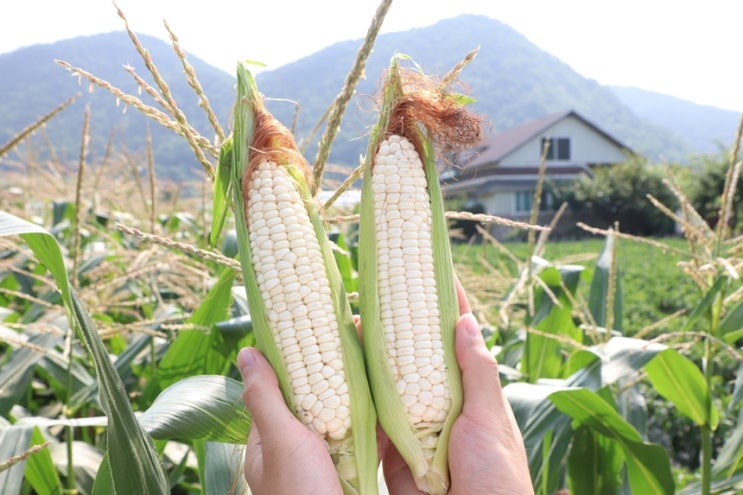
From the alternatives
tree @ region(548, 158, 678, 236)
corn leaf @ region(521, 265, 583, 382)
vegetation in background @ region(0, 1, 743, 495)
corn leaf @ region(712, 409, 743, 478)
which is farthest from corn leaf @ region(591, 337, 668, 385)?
tree @ region(548, 158, 678, 236)

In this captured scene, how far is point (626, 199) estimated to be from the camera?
3947 centimetres

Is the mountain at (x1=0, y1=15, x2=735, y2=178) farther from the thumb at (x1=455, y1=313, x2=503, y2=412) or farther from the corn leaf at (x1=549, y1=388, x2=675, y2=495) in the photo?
the corn leaf at (x1=549, y1=388, x2=675, y2=495)

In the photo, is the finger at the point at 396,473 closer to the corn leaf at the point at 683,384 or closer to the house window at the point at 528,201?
the corn leaf at the point at 683,384

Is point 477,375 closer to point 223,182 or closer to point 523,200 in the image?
point 223,182

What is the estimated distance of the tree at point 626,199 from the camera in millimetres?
38531

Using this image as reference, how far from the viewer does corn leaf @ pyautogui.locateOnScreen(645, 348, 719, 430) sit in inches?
102

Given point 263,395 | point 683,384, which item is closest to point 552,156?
point 683,384

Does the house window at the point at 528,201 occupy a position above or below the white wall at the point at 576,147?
below

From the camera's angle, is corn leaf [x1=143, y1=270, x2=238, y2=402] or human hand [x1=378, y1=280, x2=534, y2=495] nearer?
human hand [x1=378, y1=280, x2=534, y2=495]

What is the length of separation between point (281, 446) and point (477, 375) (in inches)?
19.0

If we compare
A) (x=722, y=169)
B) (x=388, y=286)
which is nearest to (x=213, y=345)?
(x=388, y=286)

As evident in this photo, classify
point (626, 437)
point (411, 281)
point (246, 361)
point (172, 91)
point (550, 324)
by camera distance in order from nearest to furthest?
point (246, 361) → point (411, 281) → point (626, 437) → point (550, 324) → point (172, 91)

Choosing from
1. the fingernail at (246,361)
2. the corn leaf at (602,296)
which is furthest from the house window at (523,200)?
the fingernail at (246,361)

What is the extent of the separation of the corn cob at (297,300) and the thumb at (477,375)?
24cm
